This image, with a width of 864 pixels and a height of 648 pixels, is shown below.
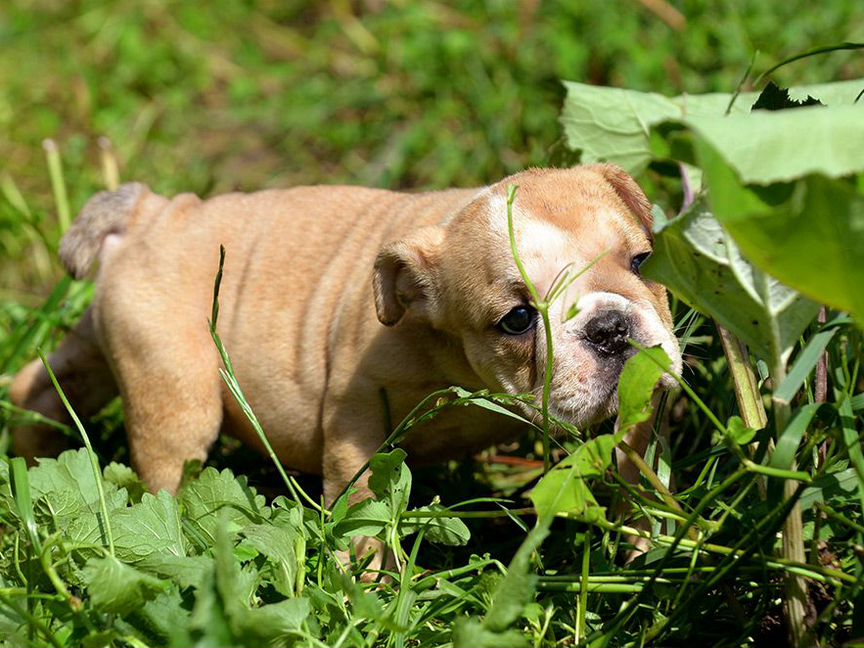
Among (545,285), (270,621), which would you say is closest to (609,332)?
(545,285)

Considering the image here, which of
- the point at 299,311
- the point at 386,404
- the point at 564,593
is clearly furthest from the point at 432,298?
the point at 564,593

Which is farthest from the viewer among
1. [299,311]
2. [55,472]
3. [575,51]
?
[575,51]

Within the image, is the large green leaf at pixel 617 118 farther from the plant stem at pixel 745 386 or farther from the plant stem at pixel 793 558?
the plant stem at pixel 793 558

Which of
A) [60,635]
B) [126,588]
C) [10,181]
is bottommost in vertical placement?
[10,181]

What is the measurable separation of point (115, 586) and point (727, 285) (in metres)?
1.71

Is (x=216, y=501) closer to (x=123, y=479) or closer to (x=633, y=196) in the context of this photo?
(x=123, y=479)

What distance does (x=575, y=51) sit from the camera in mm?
7578

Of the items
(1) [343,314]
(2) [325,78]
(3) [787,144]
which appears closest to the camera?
(3) [787,144]

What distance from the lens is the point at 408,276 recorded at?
4.29 meters

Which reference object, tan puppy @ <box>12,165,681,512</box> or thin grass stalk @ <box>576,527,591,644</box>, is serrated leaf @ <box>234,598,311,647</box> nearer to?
thin grass stalk @ <box>576,527,591,644</box>

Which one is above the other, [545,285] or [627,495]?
[545,285]

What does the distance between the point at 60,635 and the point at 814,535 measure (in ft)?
6.69

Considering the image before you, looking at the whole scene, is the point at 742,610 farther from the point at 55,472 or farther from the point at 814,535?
the point at 55,472

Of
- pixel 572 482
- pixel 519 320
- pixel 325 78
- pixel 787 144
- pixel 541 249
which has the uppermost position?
pixel 787 144
